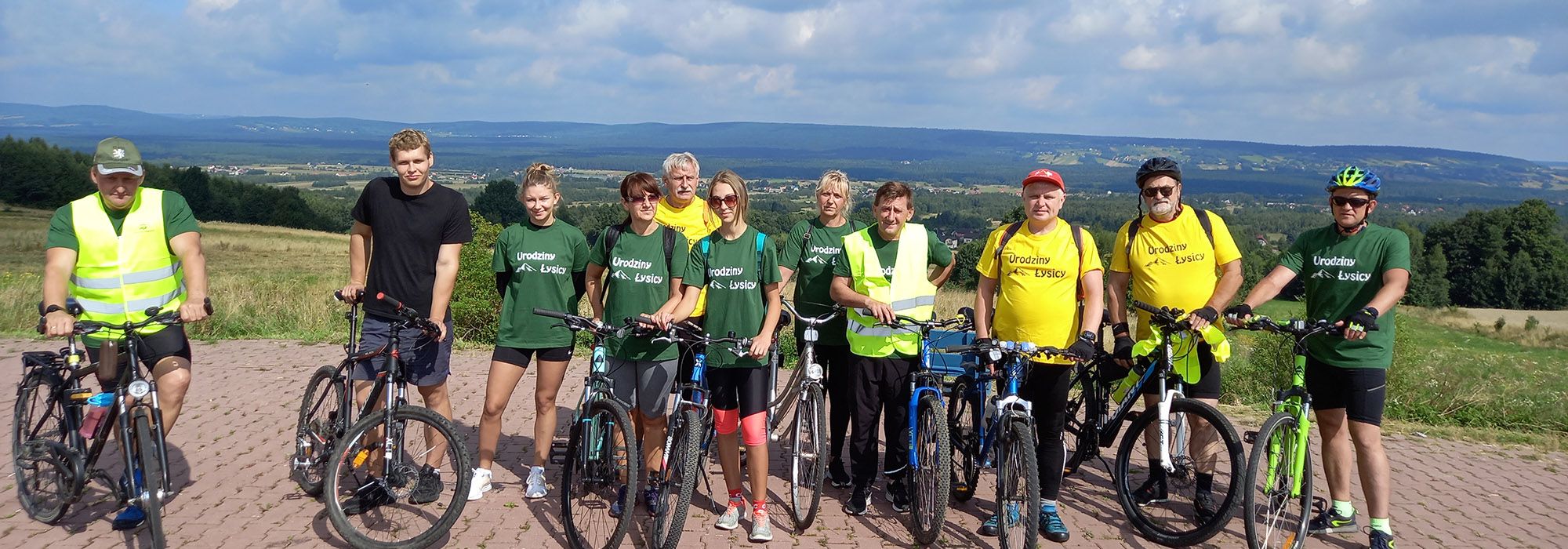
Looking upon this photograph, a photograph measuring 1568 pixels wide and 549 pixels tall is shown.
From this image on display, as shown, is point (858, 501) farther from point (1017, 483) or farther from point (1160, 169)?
point (1160, 169)

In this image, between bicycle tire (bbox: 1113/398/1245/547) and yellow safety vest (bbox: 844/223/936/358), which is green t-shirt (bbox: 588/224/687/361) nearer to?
yellow safety vest (bbox: 844/223/936/358)

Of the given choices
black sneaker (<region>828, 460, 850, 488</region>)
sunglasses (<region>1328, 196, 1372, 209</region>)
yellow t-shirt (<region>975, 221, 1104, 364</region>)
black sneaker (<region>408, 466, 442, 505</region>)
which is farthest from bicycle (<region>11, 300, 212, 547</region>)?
sunglasses (<region>1328, 196, 1372, 209</region>)

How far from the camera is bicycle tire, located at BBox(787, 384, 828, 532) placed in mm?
4828

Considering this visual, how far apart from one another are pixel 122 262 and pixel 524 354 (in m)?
1.95

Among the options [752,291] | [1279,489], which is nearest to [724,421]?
[752,291]

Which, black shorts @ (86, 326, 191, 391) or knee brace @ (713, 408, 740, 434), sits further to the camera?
knee brace @ (713, 408, 740, 434)

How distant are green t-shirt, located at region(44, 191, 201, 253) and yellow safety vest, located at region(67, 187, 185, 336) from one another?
2 cm

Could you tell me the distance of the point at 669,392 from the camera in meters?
5.00

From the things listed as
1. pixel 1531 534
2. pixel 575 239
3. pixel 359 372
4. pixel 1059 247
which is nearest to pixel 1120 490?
pixel 1059 247

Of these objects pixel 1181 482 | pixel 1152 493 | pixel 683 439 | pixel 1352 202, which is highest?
pixel 1352 202

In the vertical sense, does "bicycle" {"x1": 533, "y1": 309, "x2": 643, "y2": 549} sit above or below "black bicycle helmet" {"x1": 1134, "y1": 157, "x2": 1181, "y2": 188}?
below

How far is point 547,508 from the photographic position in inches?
205

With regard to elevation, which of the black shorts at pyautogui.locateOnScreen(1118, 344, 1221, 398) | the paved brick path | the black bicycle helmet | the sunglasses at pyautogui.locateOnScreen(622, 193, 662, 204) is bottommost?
the paved brick path

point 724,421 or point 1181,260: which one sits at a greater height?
point 1181,260
